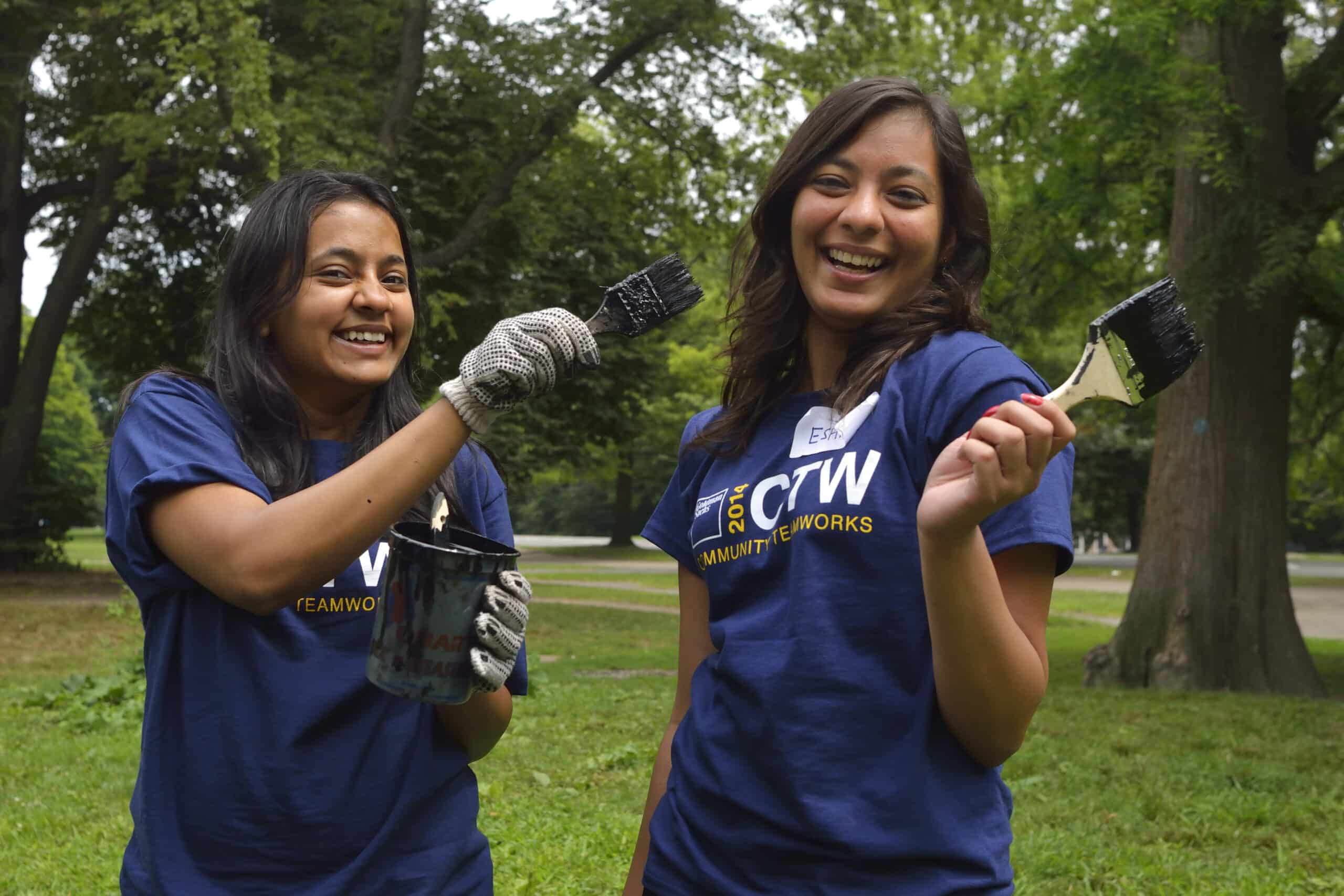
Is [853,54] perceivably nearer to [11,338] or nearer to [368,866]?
[11,338]

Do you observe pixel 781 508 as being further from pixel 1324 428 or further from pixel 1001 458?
pixel 1324 428

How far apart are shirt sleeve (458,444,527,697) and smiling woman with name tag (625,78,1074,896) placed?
0.98ft

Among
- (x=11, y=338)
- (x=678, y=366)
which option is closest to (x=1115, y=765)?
(x=11, y=338)

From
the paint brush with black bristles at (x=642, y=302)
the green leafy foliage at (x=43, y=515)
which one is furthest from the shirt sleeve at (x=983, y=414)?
the green leafy foliage at (x=43, y=515)

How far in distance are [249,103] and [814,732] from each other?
497 inches

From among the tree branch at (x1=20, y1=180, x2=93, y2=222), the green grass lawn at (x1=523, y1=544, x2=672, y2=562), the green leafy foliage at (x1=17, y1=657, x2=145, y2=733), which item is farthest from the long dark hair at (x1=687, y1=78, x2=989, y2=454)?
the green grass lawn at (x1=523, y1=544, x2=672, y2=562)

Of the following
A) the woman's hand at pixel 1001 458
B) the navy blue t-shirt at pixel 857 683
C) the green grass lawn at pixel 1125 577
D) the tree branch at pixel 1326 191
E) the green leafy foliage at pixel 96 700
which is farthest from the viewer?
the green grass lawn at pixel 1125 577

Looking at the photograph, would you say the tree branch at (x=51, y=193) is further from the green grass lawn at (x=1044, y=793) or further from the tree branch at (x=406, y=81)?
the green grass lawn at (x=1044, y=793)

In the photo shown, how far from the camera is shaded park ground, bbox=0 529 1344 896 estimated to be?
4.81 m

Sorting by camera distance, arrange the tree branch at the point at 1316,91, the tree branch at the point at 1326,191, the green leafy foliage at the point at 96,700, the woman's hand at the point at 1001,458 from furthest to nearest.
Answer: the tree branch at the point at 1316,91, the tree branch at the point at 1326,191, the green leafy foliage at the point at 96,700, the woman's hand at the point at 1001,458

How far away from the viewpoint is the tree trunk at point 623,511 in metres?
39.0

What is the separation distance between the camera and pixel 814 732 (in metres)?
1.65

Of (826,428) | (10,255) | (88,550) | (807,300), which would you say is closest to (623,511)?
(88,550)

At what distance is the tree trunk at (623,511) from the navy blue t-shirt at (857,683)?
1375 inches
